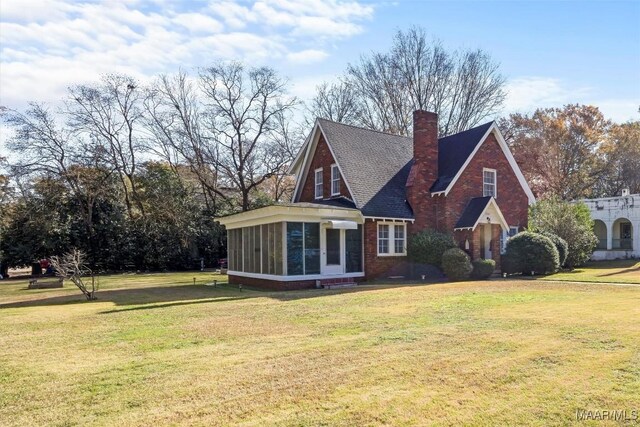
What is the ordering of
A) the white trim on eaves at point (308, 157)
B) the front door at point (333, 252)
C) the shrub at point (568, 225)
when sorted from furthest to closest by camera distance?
the shrub at point (568, 225) < the white trim on eaves at point (308, 157) < the front door at point (333, 252)

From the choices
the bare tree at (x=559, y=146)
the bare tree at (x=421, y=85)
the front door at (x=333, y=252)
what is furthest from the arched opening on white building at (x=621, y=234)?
the front door at (x=333, y=252)

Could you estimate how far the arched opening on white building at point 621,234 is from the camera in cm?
3699

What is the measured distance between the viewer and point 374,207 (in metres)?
20.1

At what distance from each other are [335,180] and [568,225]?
12169 millimetres

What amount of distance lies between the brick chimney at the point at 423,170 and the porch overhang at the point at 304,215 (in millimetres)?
3706

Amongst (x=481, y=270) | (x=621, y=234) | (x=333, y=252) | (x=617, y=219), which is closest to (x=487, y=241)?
(x=481, y=270)

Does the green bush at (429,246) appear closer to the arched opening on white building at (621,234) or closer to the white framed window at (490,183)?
the white framed window at (490,183)

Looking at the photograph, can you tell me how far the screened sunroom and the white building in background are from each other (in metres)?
23.4

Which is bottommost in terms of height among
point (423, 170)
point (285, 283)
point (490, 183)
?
point (285, 283)

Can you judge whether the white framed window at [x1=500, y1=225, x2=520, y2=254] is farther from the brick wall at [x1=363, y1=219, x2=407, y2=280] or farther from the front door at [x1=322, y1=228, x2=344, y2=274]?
the front door at [x1=322, y1=228, x2=344, y2=274]

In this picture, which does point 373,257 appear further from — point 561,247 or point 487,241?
point 561,247

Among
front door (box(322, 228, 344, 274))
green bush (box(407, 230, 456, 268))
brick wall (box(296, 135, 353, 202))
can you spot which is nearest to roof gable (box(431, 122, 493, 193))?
green bush (box(407, 230, 456, 268))

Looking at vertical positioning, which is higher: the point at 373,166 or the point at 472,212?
the point at 373,166

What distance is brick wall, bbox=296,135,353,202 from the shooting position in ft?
74.7
